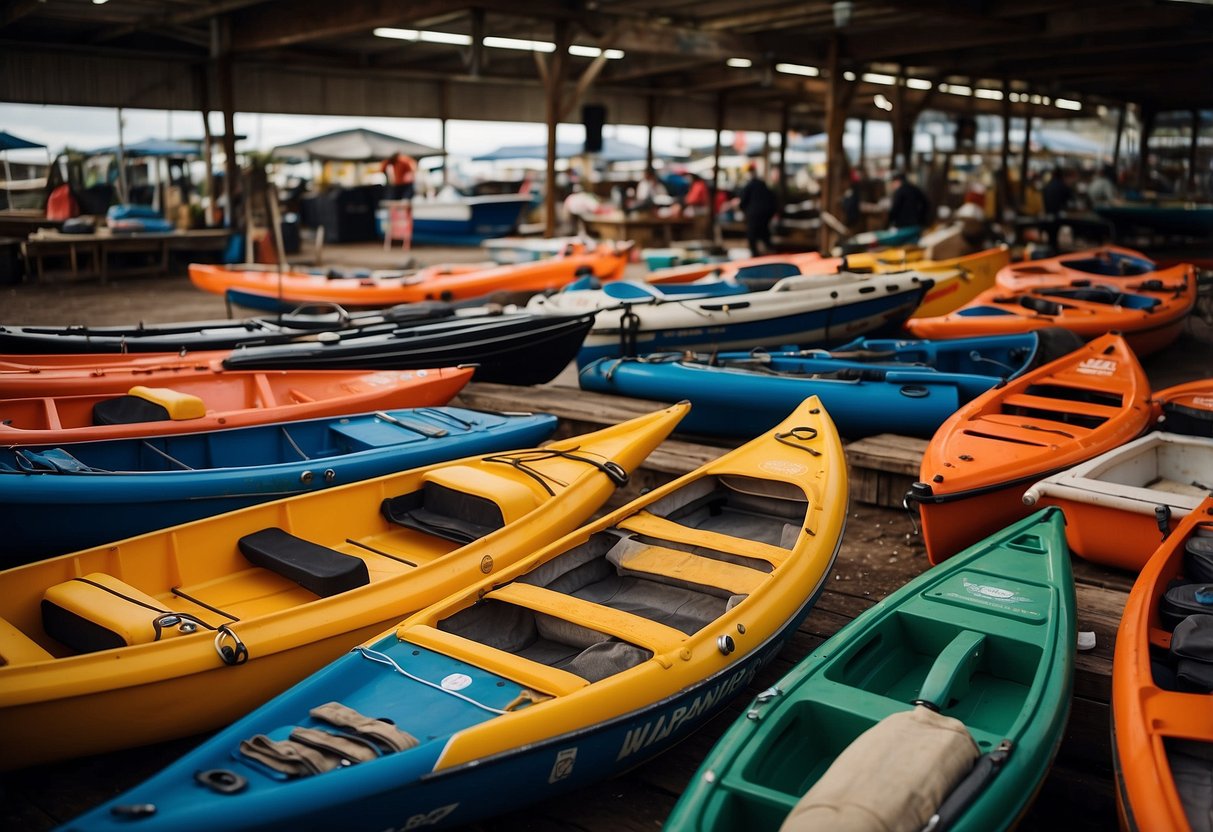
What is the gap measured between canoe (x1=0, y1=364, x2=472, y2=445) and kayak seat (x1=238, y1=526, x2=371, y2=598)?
1.33 meters

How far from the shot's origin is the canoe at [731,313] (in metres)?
7.56

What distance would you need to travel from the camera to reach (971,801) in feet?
7.42

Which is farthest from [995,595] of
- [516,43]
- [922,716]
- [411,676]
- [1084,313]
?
[516,43]

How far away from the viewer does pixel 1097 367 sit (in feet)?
18.8

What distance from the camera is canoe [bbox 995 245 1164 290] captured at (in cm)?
912

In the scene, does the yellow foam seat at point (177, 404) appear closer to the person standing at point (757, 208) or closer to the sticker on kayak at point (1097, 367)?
the sticker on kayak at point (1097, 367)

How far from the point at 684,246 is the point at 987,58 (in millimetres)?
5090

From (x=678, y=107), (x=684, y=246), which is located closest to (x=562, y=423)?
(x=684, y=246)

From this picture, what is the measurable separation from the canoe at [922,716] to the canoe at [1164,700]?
0.17 meters

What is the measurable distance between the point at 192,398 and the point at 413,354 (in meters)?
1.82

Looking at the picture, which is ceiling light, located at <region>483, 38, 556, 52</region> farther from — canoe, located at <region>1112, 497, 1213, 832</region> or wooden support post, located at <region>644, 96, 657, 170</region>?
canoe, located at <region>1112, 497, 1213, 832</region>

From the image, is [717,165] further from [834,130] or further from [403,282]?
[403,282]

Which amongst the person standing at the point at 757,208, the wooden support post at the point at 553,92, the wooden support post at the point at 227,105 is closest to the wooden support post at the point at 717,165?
the person standing at the point at 757,208

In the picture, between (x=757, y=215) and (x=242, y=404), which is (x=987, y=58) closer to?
(x=757, y=215)
